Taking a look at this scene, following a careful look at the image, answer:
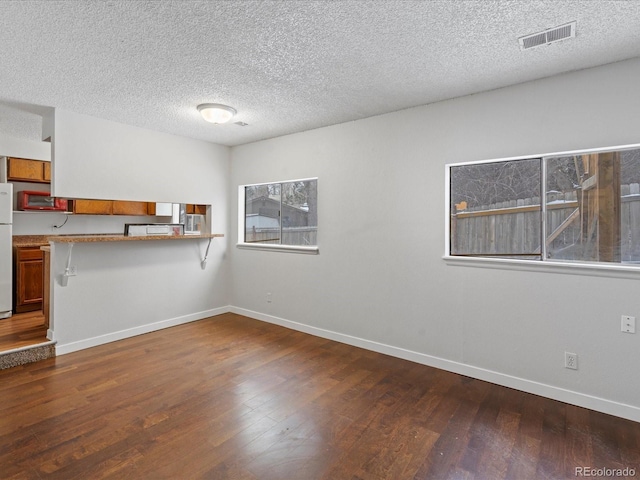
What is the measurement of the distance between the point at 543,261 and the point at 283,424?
235 centimetres

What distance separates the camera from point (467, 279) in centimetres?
306

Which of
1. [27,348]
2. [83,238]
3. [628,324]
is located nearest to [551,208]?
[628,324]

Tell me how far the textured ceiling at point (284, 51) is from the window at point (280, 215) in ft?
4.25

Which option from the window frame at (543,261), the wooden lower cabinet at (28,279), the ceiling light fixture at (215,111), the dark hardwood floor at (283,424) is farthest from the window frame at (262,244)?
the wooden lower cabinet at (28,279)

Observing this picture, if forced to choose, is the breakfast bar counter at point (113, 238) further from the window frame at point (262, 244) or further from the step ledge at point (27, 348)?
the step ledge at point (27, 348)

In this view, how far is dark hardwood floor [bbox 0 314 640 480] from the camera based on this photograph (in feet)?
6.23

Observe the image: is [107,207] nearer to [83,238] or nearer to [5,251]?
[5,251]

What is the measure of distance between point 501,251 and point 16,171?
6205 mm

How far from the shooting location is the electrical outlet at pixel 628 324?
2359 millimetres

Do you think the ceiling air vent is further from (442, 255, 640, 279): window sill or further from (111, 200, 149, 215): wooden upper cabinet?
(111, 200, 149, 215): wooden upper cabinet

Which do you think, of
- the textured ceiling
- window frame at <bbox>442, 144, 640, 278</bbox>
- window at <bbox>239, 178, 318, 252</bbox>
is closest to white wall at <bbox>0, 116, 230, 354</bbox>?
window at <bbox>239, 178, 318, 252</bbox>

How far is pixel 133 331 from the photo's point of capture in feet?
13.5

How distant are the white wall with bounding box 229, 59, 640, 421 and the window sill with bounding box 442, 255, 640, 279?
4 centimetres

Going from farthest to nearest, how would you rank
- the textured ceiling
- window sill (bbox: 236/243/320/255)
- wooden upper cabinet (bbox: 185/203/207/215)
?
wooden upper cabinet (bbox: 185/203/207/215) < window sill (bbox: 236/243/320/255) < the textured ceiling
